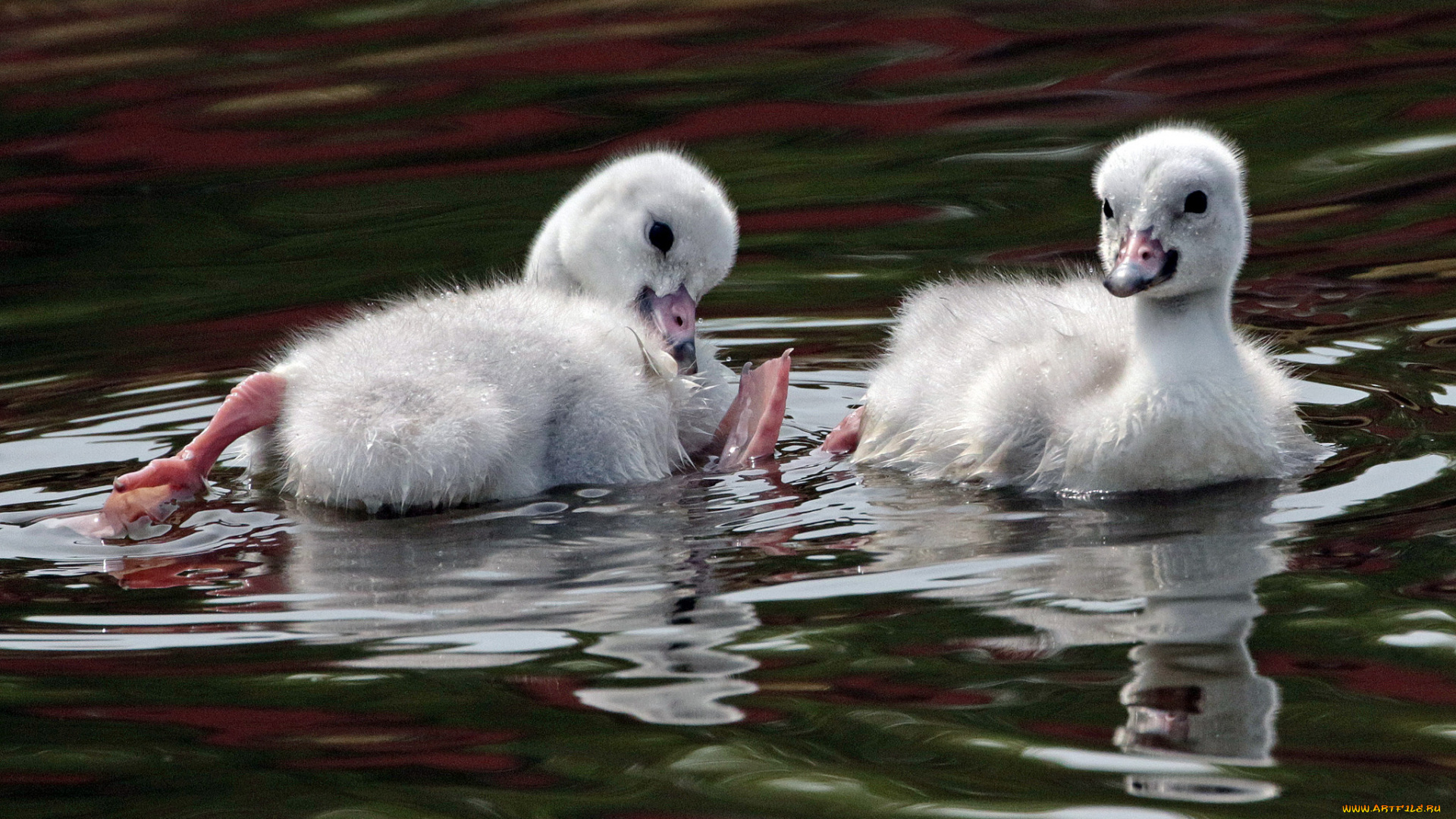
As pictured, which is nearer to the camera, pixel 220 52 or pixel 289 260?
pixel 289 260

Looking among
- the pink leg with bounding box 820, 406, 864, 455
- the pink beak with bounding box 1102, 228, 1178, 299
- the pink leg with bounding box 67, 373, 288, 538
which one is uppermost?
the pink beak with bounding box 1102, 228, 1178, 299

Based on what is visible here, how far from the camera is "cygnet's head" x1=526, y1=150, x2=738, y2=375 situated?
603 centimetres

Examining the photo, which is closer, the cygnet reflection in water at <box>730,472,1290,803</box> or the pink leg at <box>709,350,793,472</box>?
the cygnet reflection in water at <box>730,472,1290,803</box>

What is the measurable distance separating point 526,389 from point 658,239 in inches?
40.5

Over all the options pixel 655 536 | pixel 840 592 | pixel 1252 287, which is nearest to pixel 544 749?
pixel 840 592

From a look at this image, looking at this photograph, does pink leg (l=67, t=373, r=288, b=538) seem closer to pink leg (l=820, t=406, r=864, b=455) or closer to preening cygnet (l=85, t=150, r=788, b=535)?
preening cygnet (l=85, t=150, r=788, b=535)

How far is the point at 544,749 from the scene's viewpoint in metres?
3.54

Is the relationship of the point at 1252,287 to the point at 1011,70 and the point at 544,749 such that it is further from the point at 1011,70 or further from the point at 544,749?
the point at 544,749

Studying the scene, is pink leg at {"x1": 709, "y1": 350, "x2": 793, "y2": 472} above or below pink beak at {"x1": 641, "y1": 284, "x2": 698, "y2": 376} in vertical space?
below

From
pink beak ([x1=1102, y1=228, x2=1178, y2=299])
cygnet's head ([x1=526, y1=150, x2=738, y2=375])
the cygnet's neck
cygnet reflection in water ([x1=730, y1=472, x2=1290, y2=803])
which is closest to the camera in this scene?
cygnet reflection in water ([x1=730, y1=472, x2=1290, y2=803])

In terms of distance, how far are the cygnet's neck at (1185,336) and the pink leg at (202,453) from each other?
7.29 feet

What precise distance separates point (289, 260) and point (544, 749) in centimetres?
530

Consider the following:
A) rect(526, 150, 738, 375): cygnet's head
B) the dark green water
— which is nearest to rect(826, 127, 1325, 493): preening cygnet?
the dark green water

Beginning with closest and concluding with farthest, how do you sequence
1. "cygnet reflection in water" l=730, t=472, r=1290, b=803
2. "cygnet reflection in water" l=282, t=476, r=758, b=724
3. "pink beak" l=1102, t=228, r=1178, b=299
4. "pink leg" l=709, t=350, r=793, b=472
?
"cygnet reflection in water" l=730, t=472, r=1290, b=803
"cygnet reflection in water" l=282, t=476, r=758, b=724
"pink beak" l=1102, t=228, r=1178, b=299
"pink leg" l=709, t=350, r=793, b=472
